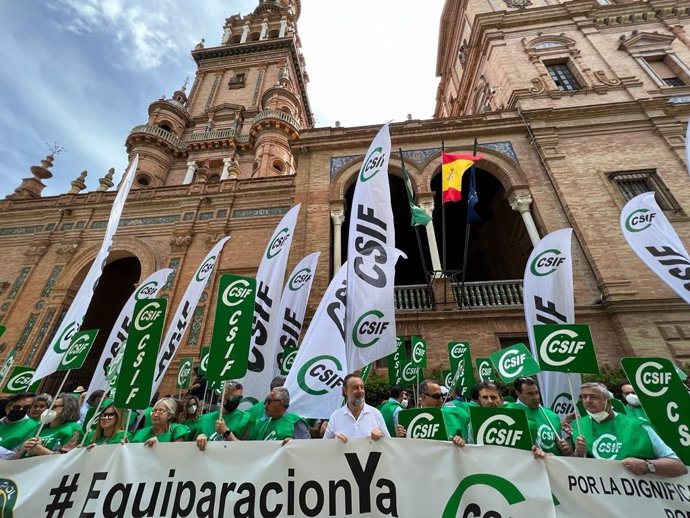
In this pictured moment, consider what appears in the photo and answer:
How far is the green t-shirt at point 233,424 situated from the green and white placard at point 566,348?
3.30m

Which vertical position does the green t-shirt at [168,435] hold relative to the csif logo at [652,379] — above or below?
below

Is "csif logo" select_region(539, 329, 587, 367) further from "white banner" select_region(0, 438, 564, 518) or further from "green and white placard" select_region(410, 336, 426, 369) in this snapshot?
"green and white placard" select_region(410, 336, 426, 369)

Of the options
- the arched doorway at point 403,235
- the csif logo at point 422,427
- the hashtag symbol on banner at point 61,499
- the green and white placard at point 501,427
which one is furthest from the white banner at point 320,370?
the arched doorway at point 403,235

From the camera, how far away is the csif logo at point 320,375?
445 centimetres

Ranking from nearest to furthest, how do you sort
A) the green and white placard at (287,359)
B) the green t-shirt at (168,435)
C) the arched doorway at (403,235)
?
the green t-shirt at (168,435)
the green and white placard at (287,359)
the arched doorway at (403,235)

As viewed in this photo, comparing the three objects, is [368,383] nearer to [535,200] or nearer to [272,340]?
[272,340]

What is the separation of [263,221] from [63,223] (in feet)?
30.6

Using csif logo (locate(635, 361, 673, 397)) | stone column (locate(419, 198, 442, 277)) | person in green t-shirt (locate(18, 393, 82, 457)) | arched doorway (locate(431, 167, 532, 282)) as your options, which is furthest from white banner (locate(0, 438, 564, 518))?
arched doorway (locate(431, 167, 532, 282))

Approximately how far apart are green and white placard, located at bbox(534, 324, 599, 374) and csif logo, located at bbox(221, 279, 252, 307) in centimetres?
342

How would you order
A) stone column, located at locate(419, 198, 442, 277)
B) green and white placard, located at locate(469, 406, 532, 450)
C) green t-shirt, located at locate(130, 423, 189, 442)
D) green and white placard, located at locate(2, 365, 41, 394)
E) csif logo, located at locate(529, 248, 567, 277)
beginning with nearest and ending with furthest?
green and white placard, located at locate(469, 406, 532, 450) → green t-shirt, located at locate(130, 423, 189, 442) → csif logo, located at locate(529, 248, 567, 277) → green and white placard, located at locate(2, 365, 41, 394) → stone column, located at locate(419, 198, 442, 277)

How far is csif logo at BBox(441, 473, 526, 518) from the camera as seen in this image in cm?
241

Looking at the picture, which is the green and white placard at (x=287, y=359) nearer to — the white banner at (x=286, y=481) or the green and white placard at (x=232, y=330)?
the green and white placard at (x=232, y=330)

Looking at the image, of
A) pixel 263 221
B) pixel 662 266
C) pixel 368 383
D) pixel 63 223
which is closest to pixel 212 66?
pixel 63 223

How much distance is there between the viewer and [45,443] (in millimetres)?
3553
